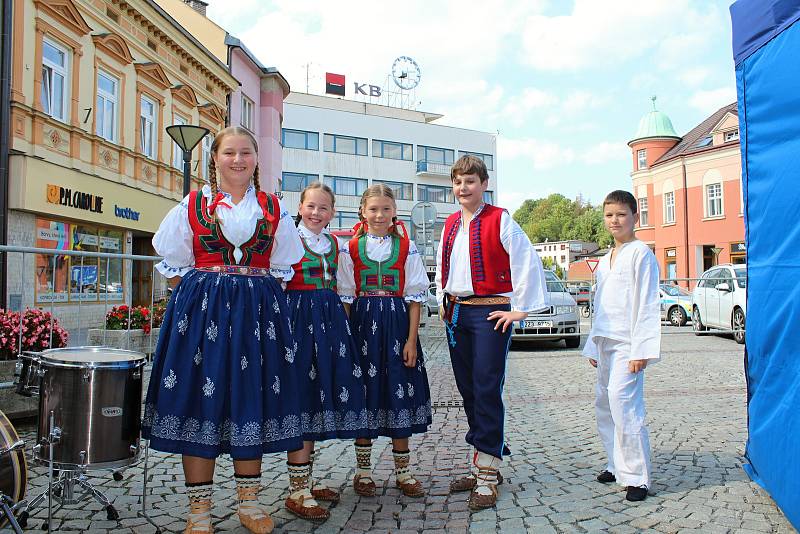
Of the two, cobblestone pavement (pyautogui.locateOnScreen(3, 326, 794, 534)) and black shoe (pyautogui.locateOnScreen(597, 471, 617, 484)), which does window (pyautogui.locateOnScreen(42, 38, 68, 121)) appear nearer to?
cobblestone pavement (pyautogui.locateOnScreen(3, 326, 794, 534))

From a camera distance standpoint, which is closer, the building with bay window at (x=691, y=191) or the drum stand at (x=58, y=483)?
the drum stand at (x=58, y=483)

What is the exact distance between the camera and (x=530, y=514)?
3617 millimetres

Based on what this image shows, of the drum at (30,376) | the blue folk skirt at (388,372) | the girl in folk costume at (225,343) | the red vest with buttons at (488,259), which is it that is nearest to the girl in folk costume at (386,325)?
the blue folk skirt at (388,372)

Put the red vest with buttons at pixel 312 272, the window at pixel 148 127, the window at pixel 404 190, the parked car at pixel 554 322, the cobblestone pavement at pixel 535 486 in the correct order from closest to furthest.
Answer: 1. the cobblestone pavement at pixel 535 486
2. the red vest with buttons at pixel 312 272
3. the parked car at pixel 554 322
4. the window at pixel 148 127
5. the window at pixel 404 190

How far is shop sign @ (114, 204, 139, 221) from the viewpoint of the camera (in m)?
16.3

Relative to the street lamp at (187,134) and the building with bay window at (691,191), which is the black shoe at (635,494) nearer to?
the street lamp at (187,134)

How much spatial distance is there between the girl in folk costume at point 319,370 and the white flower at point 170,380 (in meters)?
0.66

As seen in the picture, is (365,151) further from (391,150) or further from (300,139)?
(300,139)

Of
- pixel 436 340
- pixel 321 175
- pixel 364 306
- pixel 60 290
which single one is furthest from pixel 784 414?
pixel 321 175

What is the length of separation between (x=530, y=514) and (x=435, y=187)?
50493 mm

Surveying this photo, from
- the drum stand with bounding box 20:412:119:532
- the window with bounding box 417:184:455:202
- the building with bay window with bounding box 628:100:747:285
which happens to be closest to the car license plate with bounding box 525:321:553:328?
the drum stand with bounding box 20:412:119:532

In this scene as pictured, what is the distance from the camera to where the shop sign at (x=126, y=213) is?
1630 cm

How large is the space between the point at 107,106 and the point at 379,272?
584 inches

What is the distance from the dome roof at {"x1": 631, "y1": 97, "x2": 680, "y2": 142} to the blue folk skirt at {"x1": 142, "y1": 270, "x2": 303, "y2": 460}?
145ft
